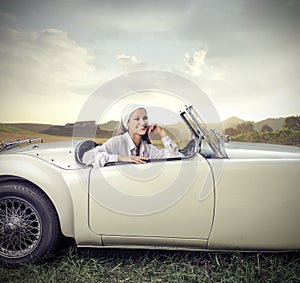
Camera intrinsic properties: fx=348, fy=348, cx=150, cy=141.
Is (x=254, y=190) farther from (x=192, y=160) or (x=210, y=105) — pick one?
(x=210, y=105)

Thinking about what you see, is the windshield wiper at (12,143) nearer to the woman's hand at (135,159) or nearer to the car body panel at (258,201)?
the woman's hand at (135,159)

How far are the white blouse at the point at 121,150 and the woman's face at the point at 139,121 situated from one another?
9 centimetres

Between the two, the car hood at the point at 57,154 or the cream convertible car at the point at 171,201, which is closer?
the cream convertible car at the point at 171,201

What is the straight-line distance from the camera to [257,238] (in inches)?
100

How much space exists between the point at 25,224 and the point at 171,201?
3.82ft

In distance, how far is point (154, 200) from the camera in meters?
2.53

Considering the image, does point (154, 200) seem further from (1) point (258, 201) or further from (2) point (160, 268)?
(1) point (258, 201)

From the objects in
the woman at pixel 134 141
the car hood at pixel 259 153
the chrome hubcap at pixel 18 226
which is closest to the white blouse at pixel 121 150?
the woman at pixel 134 141

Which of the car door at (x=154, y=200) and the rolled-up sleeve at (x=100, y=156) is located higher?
the rolled-up sleeve at (x=100, y=156)

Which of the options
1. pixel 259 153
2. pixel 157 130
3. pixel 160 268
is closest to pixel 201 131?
pixel 157 130

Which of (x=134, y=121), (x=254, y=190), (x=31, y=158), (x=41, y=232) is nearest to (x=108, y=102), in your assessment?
(x=134, y=121)

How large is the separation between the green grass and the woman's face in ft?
3.46

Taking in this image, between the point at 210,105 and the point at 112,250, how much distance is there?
1512mm

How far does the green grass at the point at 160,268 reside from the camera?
2.64 metres
